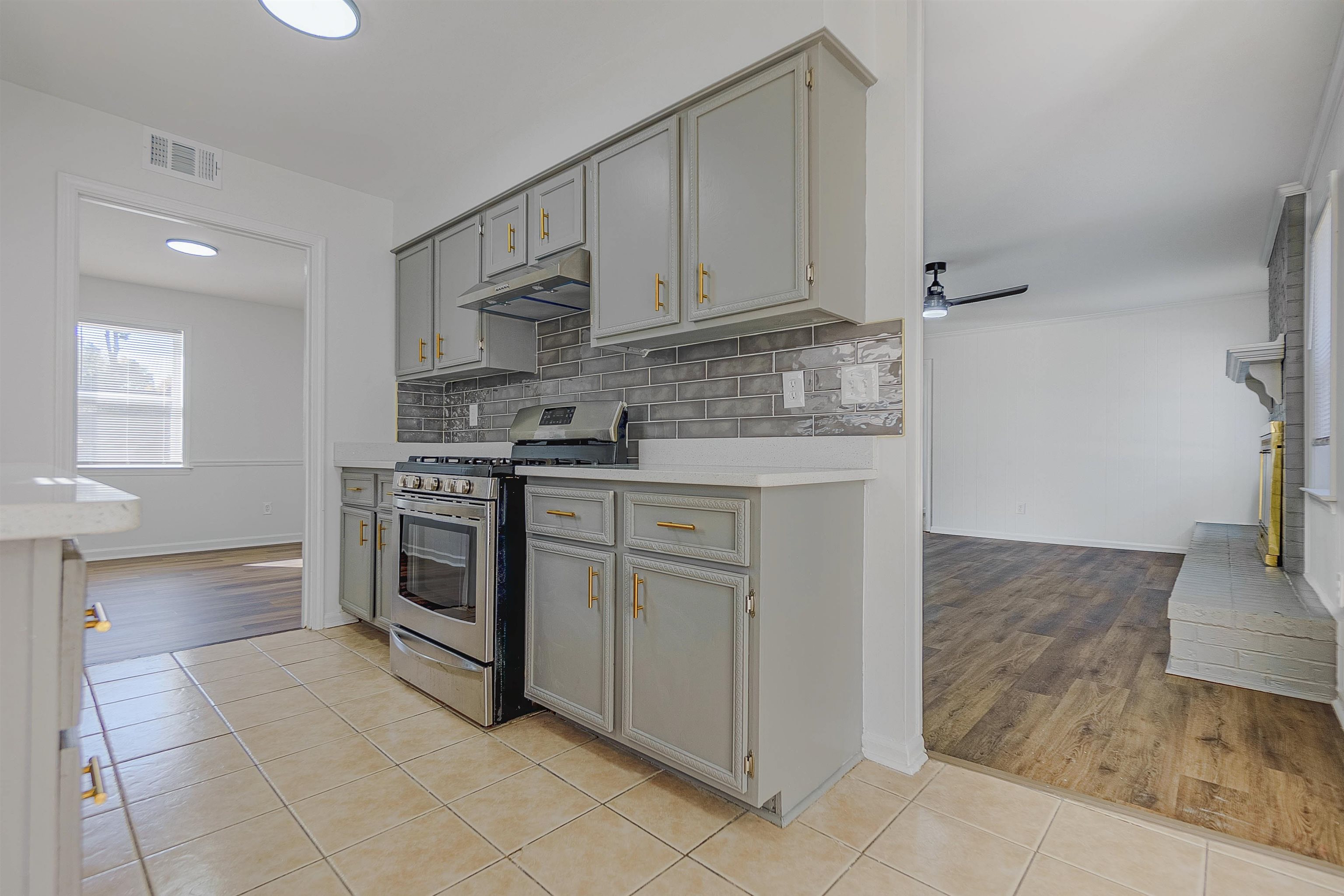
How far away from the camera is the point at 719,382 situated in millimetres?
2580

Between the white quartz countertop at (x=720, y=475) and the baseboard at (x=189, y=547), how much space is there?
3.86 m

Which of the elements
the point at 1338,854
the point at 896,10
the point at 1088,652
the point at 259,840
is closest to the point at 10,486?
the point at 259,840

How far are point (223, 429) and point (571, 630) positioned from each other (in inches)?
231

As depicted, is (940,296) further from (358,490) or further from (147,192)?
(147,192)

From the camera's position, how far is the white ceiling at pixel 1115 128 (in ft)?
7.84

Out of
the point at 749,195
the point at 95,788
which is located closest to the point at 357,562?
the point at 749,195

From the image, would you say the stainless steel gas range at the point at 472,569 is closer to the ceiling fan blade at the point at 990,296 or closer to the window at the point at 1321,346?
the window at the point at 1321,346

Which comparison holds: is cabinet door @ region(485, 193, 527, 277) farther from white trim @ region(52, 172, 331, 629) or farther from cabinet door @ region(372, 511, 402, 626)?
cabinet door @ region(372, 511, 402, 626)

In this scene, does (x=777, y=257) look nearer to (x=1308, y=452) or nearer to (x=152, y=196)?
(x=152, y=196)

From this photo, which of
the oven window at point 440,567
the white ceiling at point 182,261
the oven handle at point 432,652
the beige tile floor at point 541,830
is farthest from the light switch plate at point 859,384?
the white ceiling at point 182,261

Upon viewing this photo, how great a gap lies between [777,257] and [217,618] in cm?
375

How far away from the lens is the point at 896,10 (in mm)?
2082

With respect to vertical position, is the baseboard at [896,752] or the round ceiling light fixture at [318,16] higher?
the round ceiling light fixture at [318,16]

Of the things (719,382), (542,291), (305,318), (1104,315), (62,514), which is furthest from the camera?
(1104,315)
